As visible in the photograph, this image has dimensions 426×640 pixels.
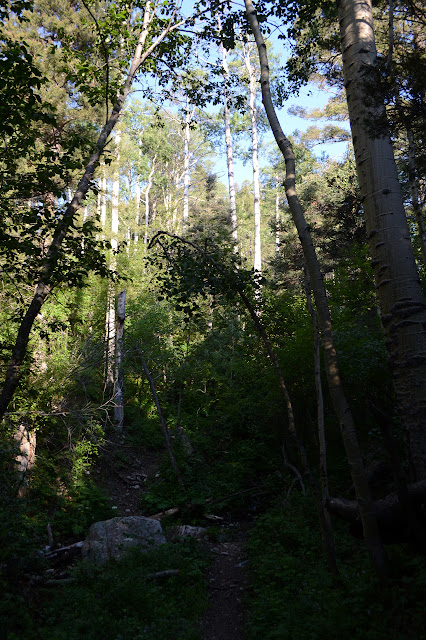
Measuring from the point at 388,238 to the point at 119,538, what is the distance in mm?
6224

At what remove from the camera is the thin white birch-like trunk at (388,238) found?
13.3ft

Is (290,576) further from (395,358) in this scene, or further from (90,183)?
(90,183)

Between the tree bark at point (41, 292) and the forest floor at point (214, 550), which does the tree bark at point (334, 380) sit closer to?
the forest floor at point (214, 550)

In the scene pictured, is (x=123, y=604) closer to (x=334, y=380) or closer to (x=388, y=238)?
(x=334, y=380)

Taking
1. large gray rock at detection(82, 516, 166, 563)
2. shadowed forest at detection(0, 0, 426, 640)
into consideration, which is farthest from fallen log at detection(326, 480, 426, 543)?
large gray rock at detection(82, 516, 166, 563)

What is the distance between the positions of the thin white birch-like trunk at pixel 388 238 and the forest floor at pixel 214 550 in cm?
292

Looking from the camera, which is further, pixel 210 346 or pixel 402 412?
pixel 210 346

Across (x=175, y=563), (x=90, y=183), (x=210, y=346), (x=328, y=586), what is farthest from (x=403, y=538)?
(x=210, y=346)

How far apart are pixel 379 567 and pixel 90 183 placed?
5570 mm

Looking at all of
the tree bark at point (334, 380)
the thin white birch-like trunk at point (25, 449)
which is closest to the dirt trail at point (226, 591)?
the tree bark at point (334, 380)

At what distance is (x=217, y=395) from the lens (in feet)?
51.9

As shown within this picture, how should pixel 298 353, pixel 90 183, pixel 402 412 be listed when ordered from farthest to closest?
pixel 298 353, pixel 90 183, pixel 402 412

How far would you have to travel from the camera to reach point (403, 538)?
14.2ft

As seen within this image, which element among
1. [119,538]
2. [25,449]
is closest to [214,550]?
[119,538]
